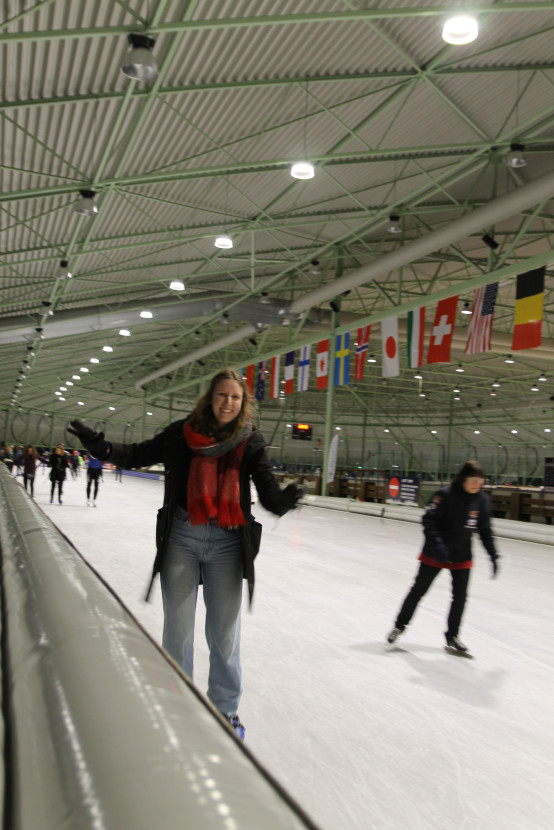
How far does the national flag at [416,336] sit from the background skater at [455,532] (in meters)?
10.6

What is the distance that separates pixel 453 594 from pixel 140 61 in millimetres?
6708

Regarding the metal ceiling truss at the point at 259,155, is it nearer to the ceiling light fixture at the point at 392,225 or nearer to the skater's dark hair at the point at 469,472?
the ceiling light fixture at the point at 392,225

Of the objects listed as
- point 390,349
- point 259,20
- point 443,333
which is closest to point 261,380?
point 390,349

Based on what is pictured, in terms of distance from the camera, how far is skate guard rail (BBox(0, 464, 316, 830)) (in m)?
0.71

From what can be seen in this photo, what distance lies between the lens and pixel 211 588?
9.50 feet

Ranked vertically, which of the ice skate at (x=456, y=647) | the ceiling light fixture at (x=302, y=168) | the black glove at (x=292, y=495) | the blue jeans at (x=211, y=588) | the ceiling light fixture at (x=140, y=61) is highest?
the ceiling light fixture at (x=302, y=168)

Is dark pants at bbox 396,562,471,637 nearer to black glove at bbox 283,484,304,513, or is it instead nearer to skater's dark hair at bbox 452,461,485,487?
skater's dark hair at bbox 452,461,485,487

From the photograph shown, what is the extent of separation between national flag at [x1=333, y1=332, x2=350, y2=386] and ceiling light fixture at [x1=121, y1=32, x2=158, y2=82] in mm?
12765

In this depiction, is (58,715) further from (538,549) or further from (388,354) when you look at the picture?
(388,354)

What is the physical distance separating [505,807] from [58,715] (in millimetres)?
2399

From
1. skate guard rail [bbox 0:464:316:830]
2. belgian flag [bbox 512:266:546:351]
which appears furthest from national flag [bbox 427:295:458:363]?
skate guard rail [bbox 0:464:316:830]

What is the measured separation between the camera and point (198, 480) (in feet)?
9.28

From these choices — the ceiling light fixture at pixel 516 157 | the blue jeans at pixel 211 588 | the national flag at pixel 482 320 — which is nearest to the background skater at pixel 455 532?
the blue jeans at pixel 211 588

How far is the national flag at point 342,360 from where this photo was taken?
19516 mm
